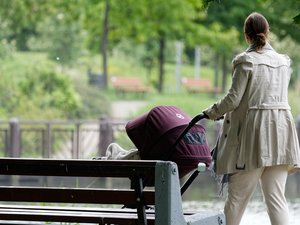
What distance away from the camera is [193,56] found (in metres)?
58.8

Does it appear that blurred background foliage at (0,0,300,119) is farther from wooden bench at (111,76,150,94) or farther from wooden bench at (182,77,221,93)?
wooden bench at (182,77,221,93)

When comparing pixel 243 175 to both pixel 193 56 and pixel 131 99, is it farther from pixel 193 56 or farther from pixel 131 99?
pixel 193 56

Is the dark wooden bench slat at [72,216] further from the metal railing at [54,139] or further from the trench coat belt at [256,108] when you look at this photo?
the metal railing at [54,139]

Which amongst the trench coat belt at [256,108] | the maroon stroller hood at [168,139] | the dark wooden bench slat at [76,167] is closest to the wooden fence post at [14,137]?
the trench coat belt at [256,108]

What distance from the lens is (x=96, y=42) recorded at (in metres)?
48.7

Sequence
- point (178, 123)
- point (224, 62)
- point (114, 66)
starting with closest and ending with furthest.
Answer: point (178, 123)
point (224, 62)
point (114, 66)

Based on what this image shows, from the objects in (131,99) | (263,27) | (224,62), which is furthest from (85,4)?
(263,27)

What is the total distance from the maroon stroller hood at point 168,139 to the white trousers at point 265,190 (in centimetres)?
65

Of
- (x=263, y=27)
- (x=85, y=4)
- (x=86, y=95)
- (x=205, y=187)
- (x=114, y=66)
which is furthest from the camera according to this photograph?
(x=114, y=66)

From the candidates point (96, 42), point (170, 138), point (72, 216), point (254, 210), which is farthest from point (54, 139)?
point (96, 42)

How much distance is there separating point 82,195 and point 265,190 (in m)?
1.95

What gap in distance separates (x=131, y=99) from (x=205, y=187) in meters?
23.5

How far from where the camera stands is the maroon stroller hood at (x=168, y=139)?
22.6ft

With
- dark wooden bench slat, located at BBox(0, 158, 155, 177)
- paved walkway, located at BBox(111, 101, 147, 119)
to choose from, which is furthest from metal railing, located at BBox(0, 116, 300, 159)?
dark wooden bench slat, located at BBox(0, 158, 155, 177)
